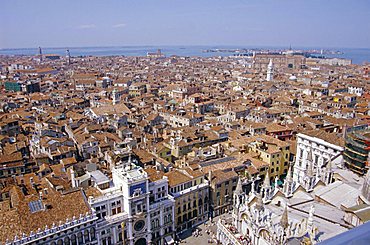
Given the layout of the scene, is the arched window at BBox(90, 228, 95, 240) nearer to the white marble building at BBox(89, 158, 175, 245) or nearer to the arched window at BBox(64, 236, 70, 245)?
the white marble building at BBox(89, 158, 175, 245)

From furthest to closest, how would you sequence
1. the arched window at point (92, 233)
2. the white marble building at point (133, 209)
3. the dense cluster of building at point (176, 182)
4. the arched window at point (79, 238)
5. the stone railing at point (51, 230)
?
the white marble building at point (133, 209)
the arched window at point (92, 233)
the arched window at point (79, 238)
the dense cluster of building at point (176, 182)
the stone railing at point (51, 230)

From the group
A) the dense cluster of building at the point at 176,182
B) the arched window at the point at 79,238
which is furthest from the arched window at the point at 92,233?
the arched window at the point at 79,238

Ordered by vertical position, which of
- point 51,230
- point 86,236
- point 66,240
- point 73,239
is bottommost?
point 86,236

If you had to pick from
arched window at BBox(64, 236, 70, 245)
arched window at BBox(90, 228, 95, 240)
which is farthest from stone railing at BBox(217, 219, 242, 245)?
arched window at BBox(64, 236, 70, 245)

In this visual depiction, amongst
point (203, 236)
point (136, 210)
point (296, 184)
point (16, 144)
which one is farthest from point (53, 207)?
point (16, 144)

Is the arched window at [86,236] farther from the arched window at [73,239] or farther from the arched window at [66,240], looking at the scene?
the arched window at [66,240]

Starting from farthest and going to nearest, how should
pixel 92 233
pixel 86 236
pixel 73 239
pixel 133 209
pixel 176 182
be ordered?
pixel 176 182
pixel 133 209
pixel 92 233
pixel 86 236
pixel 73 239

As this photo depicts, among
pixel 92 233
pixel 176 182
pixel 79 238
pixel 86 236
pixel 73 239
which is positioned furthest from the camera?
pixel 176 182

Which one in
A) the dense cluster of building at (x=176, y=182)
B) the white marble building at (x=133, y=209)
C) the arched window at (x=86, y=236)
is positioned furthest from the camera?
the white marble building at (x=133, y=209)

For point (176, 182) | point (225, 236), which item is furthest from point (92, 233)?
point (225, 236)

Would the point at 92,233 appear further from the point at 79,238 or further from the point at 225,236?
the point at 225,236

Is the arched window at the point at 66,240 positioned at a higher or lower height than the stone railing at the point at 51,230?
lower
